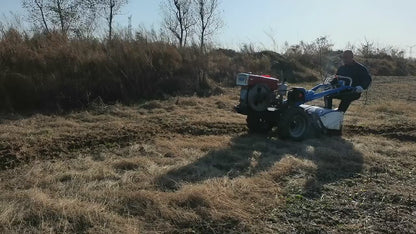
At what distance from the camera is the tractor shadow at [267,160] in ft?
17.6

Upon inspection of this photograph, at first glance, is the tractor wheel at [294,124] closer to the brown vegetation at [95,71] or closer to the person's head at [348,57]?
the person's head at [348,57]

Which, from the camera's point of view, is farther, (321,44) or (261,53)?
(321,44)

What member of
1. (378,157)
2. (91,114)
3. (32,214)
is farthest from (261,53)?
(32,214)

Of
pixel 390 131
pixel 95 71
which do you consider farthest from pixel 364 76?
pixel 95 71

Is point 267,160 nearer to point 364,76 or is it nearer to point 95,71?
point 364,76

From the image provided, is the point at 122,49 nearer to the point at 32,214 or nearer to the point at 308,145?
the point at 308,145

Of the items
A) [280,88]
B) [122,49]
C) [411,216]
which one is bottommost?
[411,216]

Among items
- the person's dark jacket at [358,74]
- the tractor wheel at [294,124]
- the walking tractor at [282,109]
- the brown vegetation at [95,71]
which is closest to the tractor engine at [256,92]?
the walking tractor at [282,109]

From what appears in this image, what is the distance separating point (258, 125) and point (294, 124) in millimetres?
631

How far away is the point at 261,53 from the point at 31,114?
1257 centimetres

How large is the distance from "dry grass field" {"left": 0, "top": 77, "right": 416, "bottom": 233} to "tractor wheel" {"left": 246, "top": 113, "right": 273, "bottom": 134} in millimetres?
180

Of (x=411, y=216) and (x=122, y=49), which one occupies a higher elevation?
(x=122, y=49)

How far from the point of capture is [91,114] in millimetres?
8961

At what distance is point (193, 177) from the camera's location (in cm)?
538
